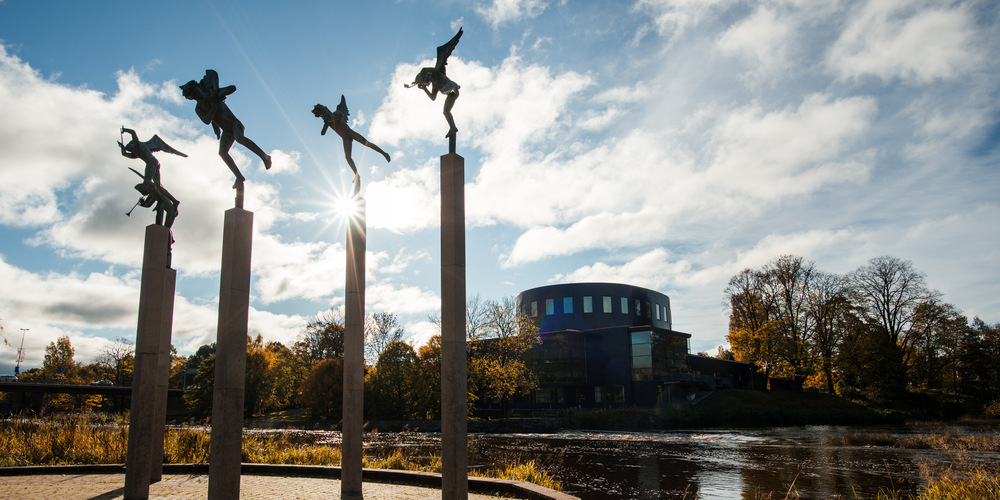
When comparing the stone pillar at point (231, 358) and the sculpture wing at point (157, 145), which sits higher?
the sculpture wing at point (157, 145)

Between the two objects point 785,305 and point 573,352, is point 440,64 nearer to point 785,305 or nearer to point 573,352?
point 573,352

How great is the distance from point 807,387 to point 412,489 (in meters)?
56.3

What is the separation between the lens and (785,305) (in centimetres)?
5878

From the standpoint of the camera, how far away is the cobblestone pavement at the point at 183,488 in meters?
9.52

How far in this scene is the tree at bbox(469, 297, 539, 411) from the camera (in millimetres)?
48812

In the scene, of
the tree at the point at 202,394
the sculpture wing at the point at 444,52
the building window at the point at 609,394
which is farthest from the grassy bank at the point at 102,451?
the building window at the point at 609,394

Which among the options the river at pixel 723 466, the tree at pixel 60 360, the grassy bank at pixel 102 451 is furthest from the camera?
the tree at pixel 60 360

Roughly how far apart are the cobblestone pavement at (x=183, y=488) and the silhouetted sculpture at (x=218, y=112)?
509 centimetres

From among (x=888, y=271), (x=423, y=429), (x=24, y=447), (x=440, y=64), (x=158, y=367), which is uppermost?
(x=888, y=271)

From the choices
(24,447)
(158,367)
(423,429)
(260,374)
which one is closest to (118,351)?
(260,374)

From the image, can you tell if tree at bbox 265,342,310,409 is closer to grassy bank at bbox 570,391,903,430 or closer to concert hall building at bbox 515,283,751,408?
concert hall building at bbox 515,283,751,408

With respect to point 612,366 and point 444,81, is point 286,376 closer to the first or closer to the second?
point 612,366

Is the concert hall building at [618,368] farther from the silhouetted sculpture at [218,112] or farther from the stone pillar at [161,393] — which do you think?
the silhouetted sculpture at [218,112]

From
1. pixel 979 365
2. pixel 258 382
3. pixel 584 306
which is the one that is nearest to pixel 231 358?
pixel 258 382
